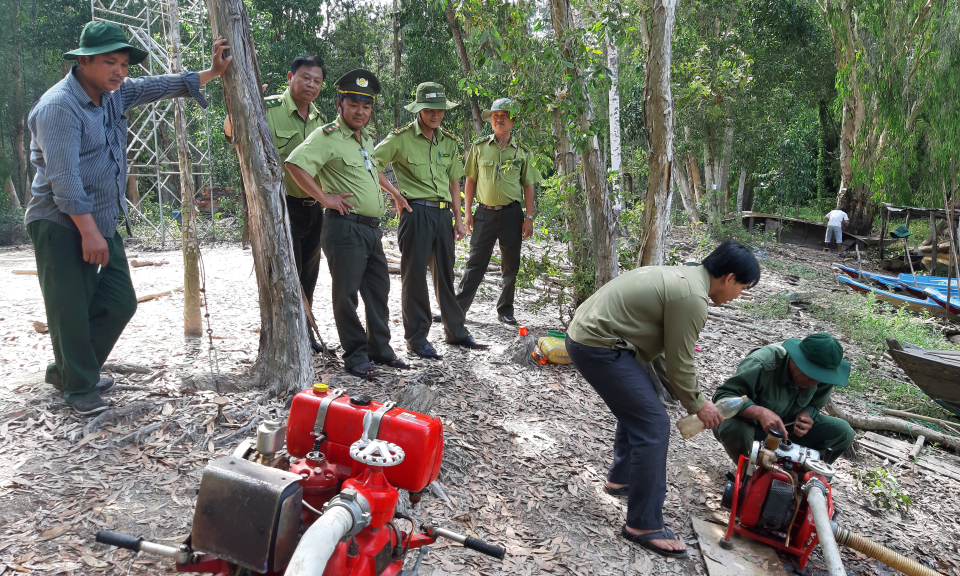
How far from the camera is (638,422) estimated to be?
9.90 feet

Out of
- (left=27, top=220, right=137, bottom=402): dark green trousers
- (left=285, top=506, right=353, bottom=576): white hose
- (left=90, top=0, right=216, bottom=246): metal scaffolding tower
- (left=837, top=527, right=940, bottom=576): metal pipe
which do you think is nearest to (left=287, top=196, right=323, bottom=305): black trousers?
(left=27, top=220, right=137, bottom=402): dark green trousers

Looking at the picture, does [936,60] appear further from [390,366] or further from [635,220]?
[390,366]

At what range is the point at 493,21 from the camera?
5148 mm

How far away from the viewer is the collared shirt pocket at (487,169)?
20.1 ft

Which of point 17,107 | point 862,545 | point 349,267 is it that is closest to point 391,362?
point 349,267

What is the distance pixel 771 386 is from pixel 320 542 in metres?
2.78

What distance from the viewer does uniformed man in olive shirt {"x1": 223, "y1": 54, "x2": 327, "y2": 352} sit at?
14.9ft

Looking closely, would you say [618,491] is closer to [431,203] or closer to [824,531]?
[824,531]

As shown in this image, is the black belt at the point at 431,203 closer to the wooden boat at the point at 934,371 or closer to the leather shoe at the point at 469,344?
the leather shoe at the point at 469,344

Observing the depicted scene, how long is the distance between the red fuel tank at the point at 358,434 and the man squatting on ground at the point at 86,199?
1654 millimetres

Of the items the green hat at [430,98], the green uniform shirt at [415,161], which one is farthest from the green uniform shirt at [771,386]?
the green hat at [430,98]

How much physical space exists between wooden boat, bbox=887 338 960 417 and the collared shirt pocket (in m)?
4.00

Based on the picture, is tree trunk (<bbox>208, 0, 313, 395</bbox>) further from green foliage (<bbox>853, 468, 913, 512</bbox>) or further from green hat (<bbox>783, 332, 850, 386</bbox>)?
green foliage (<bbox>853, 468, 913, 512</bbox>)

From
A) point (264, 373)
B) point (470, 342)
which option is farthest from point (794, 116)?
point (264, 373)
